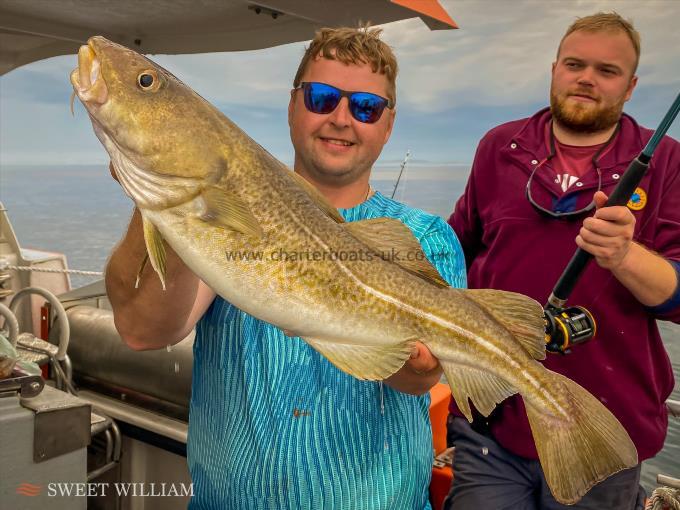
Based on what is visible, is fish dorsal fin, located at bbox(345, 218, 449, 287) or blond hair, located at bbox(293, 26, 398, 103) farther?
blond hair, located at bbox(293, 26, 398, 103)

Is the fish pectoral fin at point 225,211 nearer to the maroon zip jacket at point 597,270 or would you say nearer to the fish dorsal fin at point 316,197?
the fish dorsal fin at point 316,197

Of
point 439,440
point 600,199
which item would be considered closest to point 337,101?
point 600,199

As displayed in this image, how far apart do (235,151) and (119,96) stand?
293 millimetres

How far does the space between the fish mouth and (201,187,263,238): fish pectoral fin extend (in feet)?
1.05

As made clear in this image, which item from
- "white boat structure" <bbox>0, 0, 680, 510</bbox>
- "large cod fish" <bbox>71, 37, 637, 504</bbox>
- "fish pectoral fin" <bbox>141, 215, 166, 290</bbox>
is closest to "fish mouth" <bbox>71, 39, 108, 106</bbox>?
"large cod fish" <bbox>71, 37, 637, 504</bbox>

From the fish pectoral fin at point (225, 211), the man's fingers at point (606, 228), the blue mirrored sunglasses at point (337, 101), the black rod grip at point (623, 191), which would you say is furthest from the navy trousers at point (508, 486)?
the fish pectoral fin at point (225, 211)

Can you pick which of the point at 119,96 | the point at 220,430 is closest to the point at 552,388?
the point at 220,430

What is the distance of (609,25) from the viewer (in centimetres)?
262

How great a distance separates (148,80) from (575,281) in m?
1.80

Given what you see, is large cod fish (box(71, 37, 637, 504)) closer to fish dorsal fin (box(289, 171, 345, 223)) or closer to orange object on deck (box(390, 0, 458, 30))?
fish dorsal fin (box(289, 171, 345, 223))

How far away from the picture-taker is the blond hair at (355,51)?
6.30 ft

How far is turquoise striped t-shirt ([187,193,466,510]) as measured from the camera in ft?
5.87

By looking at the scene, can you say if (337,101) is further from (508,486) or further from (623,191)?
(508,486)

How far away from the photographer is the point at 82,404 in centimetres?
267
